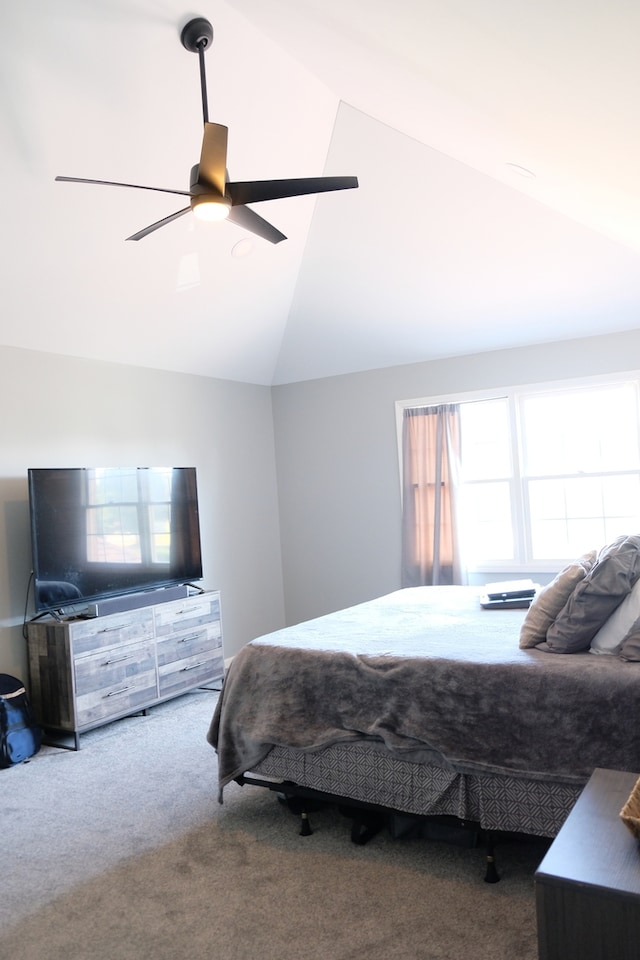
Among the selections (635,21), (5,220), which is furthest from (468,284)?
(635,21)

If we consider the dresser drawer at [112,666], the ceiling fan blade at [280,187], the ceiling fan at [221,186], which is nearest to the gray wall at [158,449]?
the dresser drawer at [112,666]

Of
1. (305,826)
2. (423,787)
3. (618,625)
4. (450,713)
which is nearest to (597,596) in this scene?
(618,625)

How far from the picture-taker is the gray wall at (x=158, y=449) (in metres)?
4.51

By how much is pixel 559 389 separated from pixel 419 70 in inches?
136

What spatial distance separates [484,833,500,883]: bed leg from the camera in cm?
254

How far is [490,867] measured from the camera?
255cm

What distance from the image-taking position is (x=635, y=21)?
1.48 meters

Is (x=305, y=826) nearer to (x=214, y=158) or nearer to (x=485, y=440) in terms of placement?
(x=214, y=158)

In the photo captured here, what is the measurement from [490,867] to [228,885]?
908mm

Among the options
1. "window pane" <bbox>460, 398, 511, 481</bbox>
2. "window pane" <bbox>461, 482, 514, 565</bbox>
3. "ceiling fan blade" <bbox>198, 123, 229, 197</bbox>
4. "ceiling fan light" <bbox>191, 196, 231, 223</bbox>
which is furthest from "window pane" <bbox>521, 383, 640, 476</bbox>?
"ceiling fan blade" <bbox>198, 123, 229, 197</bbox>

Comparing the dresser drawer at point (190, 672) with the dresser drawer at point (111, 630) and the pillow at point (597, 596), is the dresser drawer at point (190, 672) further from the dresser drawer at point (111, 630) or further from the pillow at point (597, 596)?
the pillow at point (597, 596)

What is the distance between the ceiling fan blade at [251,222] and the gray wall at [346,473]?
9.12 ft

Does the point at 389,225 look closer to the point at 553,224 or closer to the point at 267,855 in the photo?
the point at 553,224

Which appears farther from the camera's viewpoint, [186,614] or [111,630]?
[186,614]
